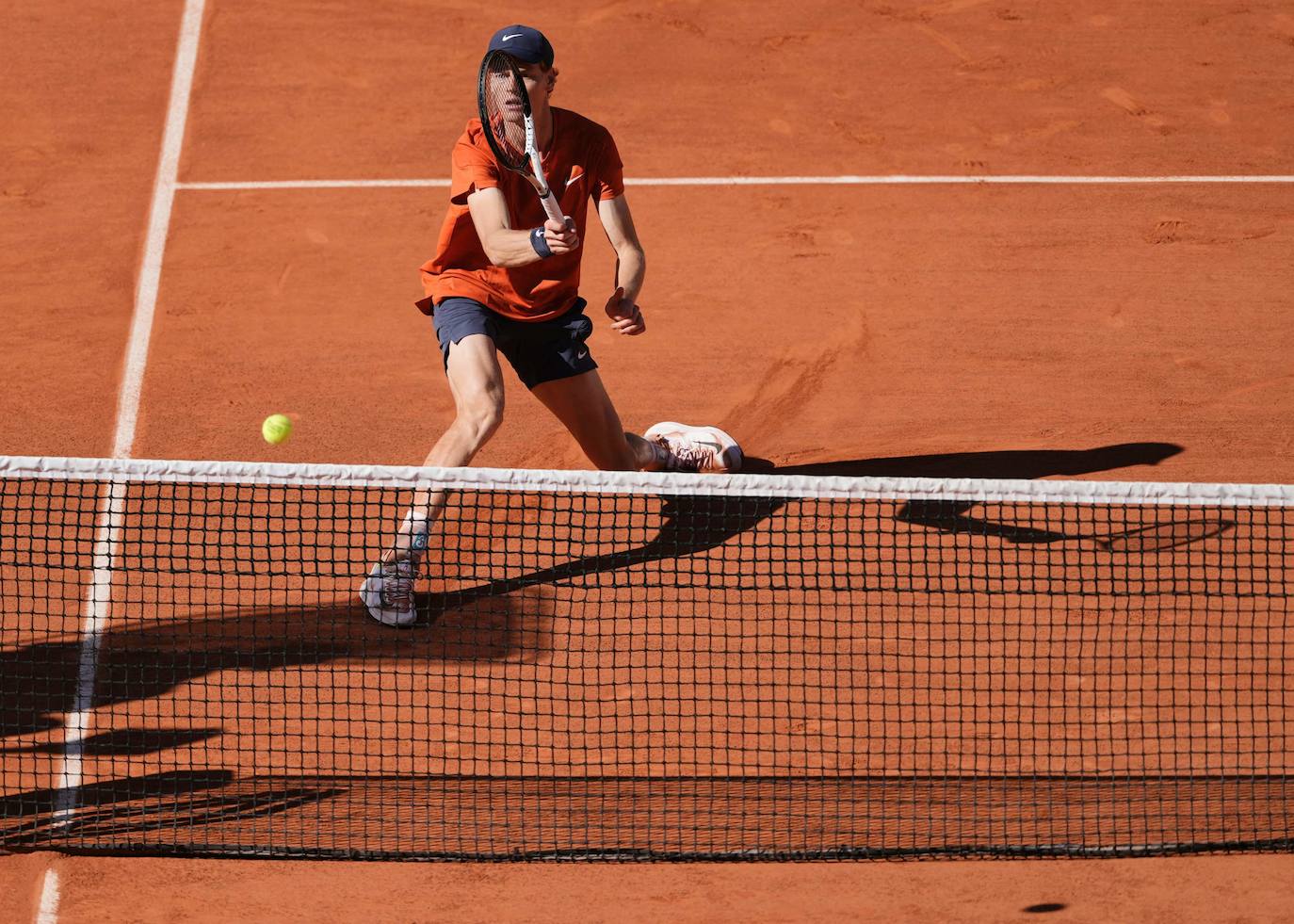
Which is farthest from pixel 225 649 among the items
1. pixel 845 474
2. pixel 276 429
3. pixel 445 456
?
pixel 845 474

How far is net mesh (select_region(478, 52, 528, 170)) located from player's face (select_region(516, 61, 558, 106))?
0.06 meters

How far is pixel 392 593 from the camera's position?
6.48 m

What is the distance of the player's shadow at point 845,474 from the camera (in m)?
6.91

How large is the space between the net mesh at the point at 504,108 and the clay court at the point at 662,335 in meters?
1.70

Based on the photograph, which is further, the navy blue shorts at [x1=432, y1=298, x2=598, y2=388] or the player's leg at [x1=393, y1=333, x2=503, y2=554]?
the navy blue shorts at [x1=432, y1=298, x2=598, y2=388]

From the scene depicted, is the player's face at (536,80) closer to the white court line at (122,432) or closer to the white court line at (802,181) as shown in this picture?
the white court line at (122,432)

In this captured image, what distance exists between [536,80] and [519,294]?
92 centimetres

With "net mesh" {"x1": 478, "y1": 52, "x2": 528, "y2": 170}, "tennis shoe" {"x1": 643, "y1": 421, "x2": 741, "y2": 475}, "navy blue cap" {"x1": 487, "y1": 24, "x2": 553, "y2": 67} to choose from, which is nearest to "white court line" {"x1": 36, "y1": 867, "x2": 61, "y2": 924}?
"net mesh" {"x1": 478, "y1": 52, "x2": 528, "y2": 170}

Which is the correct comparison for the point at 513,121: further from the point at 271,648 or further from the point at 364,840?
the point at 364,840

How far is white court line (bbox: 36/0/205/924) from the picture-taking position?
575 cm

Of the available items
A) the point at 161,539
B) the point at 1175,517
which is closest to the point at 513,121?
the point at 161,539

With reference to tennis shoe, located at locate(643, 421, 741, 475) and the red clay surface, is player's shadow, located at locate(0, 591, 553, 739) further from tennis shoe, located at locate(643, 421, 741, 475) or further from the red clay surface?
the red clay surface

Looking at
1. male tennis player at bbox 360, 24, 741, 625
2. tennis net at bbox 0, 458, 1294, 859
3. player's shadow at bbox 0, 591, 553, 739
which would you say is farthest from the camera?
male tennis player at bbox 360, 24, 741, 625

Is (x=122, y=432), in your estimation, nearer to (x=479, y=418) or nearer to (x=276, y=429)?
(x=276, y=429)
